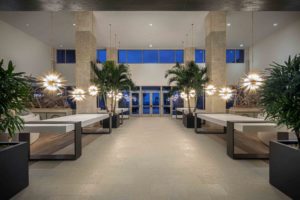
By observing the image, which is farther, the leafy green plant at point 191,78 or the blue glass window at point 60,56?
the blue glass window at point 60,56

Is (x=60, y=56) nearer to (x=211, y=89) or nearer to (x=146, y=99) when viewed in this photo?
(x=146, y=99)

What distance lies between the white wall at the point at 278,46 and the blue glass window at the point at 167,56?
21.1 feet

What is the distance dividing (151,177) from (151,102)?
17.3 metres

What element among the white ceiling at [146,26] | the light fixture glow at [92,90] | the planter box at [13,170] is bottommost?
the planter box at [13,170]

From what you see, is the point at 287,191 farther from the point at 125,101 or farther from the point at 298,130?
the point at 125,101

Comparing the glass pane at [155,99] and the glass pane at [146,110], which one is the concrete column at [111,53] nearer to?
the glass pane at [155,99]

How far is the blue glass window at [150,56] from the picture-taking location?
20703 millimetres

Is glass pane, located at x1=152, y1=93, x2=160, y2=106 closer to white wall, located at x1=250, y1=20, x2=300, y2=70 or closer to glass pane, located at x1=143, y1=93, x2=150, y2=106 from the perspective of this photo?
glass pane, located at x1=143, y1=93, x2=150, y2=106

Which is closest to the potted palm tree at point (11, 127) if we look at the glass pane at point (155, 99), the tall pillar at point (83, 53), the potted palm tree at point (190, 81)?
the tall pillar at point (83, 53)

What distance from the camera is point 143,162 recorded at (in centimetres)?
521

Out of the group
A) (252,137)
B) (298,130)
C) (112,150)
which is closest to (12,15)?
(112,150)

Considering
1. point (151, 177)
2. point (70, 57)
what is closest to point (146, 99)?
point (70, 57)

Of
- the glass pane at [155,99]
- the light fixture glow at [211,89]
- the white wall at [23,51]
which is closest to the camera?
the light fixture glow at [211,89]

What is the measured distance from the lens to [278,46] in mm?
14977
